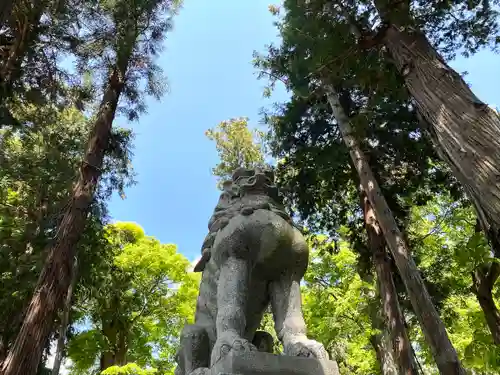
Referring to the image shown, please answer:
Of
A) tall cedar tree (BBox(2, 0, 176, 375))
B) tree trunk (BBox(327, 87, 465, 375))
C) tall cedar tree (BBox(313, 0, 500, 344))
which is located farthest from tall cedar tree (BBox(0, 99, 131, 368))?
tall cedar tree (BBox(313, 0, 500, 344))

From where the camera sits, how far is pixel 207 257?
3.40m

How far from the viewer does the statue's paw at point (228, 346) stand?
7.89 feet

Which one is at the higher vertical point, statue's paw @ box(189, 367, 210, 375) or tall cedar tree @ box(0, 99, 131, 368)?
tall cedar tree @ box(0, 99, 131, 368)

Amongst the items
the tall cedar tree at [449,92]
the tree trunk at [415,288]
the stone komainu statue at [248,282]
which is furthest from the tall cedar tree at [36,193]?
the stone komainu statue at [248,282]

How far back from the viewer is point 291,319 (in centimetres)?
280

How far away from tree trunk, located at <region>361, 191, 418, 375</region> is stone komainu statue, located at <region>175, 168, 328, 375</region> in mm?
4347

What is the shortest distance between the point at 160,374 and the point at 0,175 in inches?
296

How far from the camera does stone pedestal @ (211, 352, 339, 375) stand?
2281mm

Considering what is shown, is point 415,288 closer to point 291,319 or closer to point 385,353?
point 291,319

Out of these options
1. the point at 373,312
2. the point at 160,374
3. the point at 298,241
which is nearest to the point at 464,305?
the point at 373,312

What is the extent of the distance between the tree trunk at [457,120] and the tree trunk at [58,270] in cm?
519

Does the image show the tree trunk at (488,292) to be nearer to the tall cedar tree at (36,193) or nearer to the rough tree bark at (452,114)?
the rough tree bark at (452,114)

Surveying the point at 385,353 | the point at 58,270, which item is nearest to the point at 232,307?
the point at 58,270

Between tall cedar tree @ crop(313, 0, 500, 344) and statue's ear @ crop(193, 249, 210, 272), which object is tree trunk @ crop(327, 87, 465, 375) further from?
statue's ear @ crop(193, 249, 210, 272)
